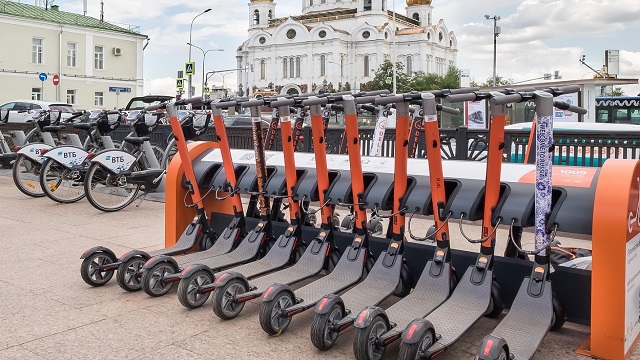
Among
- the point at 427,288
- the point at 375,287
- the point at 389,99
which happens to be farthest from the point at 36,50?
the point at 427,288

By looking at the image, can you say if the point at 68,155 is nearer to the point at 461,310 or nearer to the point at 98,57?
the point at 461,310

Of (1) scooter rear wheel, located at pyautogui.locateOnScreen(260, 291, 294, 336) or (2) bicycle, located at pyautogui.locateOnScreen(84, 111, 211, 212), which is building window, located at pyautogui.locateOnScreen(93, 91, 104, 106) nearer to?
(2) bicycle, located at pyautogui.locateOnScreen(84, 111, 211, 212)

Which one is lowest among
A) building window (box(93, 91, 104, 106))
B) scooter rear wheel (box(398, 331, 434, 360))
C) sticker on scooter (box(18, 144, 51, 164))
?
scooter rear wheel (box(398, 331, 434, 360))

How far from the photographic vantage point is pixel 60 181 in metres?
9.70

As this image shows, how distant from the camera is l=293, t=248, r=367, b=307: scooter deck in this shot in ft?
14.0

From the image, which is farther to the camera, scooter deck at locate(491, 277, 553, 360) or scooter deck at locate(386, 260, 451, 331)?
scooter deck at locate(386, 260, 451, 331)

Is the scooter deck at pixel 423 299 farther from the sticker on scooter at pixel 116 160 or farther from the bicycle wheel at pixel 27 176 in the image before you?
the bicycle wheel at pixel 27 176

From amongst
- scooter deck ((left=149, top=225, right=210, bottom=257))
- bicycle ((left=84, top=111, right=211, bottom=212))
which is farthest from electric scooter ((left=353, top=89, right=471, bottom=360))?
bicycle ((left=84, top=111, right=211, bottom=212))

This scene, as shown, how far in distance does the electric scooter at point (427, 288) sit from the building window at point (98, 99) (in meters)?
50.8

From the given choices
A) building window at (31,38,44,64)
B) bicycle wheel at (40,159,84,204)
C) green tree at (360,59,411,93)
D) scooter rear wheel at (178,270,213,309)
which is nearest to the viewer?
scooter rear wheel at (178,270,213,309)

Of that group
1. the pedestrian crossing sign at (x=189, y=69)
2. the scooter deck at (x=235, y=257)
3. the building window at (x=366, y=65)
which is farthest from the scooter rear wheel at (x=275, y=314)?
the building window at (x=366, y=65)

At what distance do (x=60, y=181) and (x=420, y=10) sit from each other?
113m

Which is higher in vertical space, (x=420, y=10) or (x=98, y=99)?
(x=420, y=10)

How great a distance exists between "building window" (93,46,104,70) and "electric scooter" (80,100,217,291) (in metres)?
48.9
